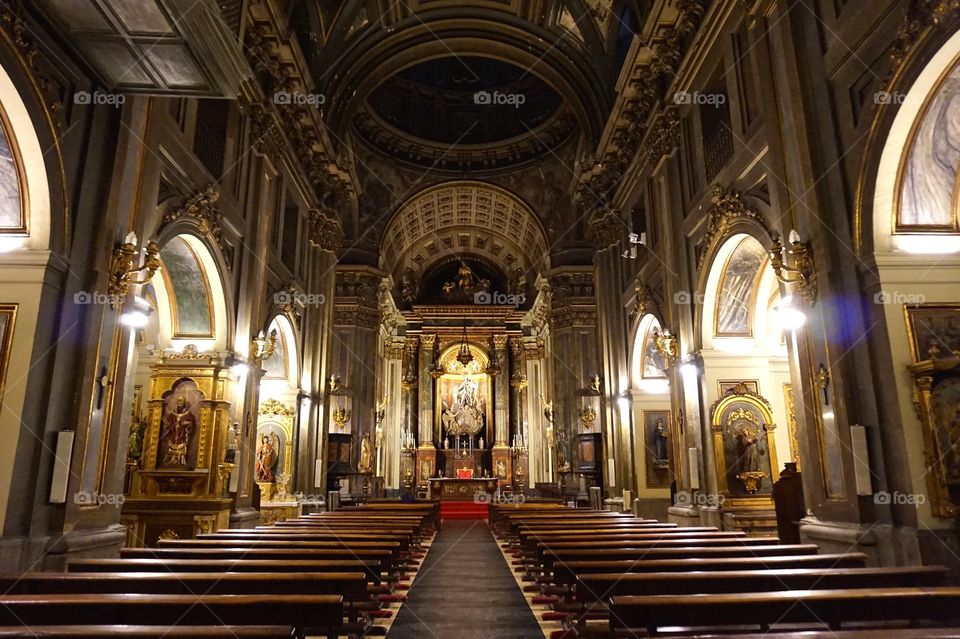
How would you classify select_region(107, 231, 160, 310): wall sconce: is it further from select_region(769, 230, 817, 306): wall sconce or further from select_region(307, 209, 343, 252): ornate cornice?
select_region(307, 209, 343, 252): ornate cornice

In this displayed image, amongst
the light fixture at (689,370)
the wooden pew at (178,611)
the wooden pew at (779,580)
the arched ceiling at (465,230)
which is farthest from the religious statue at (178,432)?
the arched ceiling at (465,230)

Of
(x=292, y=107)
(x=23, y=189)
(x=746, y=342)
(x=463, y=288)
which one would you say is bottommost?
(x=746, y=342)

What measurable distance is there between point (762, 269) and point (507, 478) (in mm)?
20715

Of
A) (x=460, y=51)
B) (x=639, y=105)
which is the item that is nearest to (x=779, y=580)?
(x=639, y=105)

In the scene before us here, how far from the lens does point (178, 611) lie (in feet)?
11.7

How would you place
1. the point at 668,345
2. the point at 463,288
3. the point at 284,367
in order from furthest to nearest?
1. the point at 463,288
2. the point at 284,367
3. the point at 668,345

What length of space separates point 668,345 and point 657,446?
3.72 metres

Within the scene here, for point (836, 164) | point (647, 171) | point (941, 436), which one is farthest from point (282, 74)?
point (941, 436)

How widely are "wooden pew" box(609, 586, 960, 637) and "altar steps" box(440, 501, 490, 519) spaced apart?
64.9ft

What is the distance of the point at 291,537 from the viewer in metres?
7.37

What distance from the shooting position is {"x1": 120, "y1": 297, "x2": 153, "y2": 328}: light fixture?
777 centimetres

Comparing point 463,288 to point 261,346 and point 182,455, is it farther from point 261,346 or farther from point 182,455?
point 182,455

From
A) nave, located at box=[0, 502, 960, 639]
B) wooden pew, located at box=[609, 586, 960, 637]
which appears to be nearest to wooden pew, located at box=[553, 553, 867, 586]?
nave, located at box=[0, 502, 960, 639]

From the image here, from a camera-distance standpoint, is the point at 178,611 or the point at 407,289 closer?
the point at 178,611
